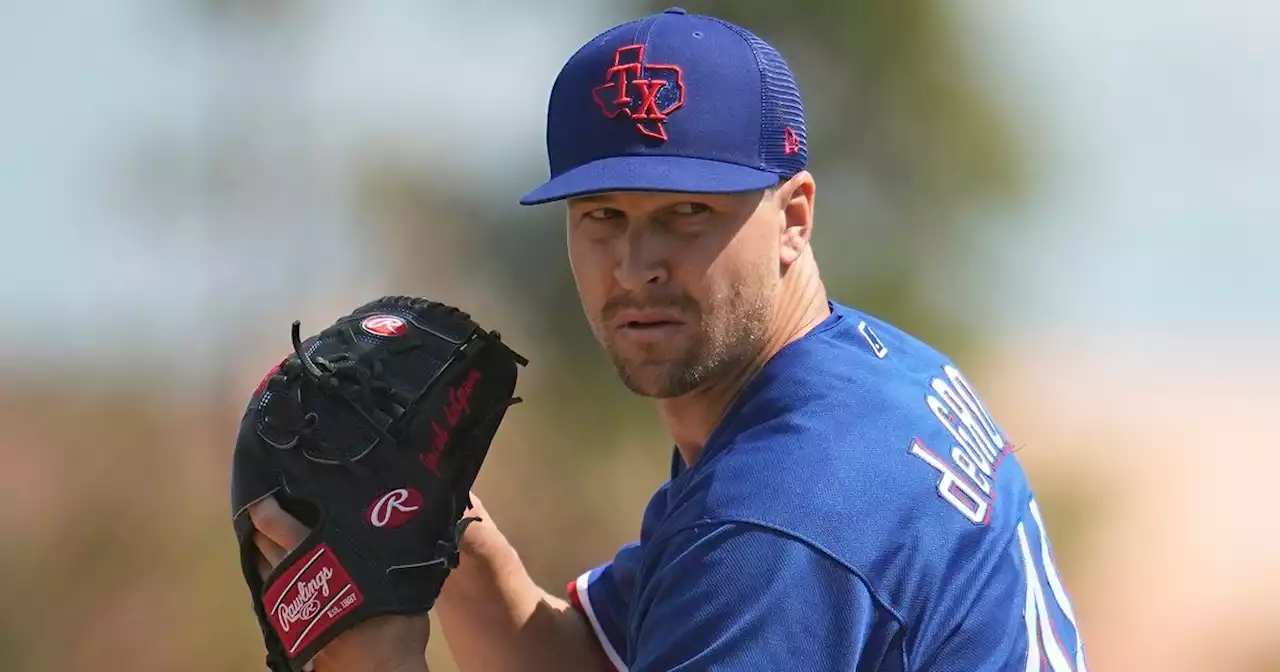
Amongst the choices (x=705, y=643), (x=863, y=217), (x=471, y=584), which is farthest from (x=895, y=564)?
(x=863, y=217)

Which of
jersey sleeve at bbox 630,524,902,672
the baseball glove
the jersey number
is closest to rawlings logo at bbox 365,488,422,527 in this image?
the baseball glove

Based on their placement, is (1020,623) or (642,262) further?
(642,262)

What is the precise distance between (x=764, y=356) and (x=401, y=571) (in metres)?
0.68

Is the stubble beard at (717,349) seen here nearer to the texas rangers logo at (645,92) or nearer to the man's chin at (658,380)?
the man's chin at (658,380)

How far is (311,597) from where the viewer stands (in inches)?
81.0

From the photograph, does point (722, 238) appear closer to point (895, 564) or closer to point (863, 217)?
point (895, 564)

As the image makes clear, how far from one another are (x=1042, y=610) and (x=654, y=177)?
34.9 inches

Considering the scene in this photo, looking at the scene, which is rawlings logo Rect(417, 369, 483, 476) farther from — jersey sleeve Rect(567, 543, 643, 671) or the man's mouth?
jersey sleeve Rect(567, 543, 643, 671)

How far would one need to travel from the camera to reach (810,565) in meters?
1.66

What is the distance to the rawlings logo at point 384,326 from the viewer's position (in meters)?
2.28

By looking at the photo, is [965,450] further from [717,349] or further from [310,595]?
[310,595]

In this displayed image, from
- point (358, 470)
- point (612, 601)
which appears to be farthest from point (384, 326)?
point (612, 601)

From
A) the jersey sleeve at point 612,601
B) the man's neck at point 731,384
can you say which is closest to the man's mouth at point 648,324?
the man's neck at point 731,384

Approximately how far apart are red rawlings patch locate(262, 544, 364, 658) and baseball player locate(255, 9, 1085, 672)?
0.05 meters
